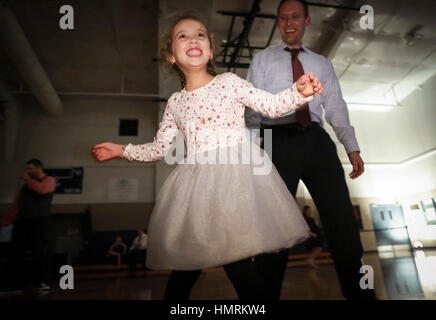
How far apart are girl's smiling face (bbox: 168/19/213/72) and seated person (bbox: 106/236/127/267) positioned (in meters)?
4.46

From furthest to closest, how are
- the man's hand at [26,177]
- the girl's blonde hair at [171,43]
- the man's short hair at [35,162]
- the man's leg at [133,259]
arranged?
the man's leg at [133,259]
the man's hand at [26,177]
the man's short hair at [35,162]
the girl's blonde hair at [171,43]

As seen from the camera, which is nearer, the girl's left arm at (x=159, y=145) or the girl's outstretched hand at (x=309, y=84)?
the girl's outstretched hand at (x=309, y=84)

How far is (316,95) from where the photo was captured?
0.86 m

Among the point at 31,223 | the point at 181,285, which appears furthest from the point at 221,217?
the point at 31,223

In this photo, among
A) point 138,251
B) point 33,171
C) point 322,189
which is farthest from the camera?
point 138,251

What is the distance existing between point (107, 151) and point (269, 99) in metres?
0.48

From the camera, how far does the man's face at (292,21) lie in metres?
0.87

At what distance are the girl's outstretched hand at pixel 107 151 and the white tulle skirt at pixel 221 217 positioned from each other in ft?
0.69

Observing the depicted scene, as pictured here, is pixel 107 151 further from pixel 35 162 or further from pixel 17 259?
pixel 17 259

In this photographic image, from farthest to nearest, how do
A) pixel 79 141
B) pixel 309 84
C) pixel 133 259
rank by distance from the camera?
pixel 133 259 → pixel 79 141 → pixel 309 84

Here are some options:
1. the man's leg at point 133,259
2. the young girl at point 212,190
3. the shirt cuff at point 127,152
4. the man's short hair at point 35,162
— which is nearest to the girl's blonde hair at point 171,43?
the young girl at point 212,190

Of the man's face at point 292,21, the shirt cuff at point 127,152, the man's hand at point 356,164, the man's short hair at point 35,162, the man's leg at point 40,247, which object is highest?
the man's face at point 292,21

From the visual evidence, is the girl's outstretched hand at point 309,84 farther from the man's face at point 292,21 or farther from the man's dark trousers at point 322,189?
the man's face at point 292,21
